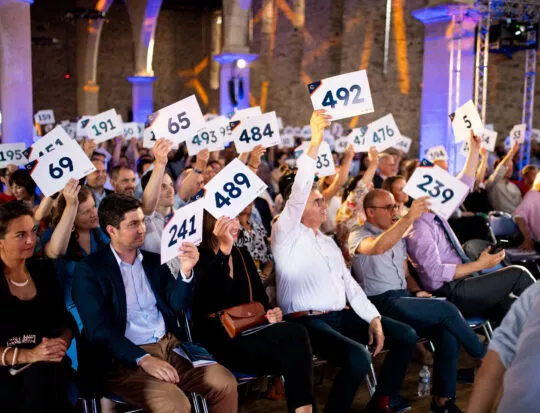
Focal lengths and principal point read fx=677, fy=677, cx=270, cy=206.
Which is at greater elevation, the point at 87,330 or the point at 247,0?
the point at 247,0

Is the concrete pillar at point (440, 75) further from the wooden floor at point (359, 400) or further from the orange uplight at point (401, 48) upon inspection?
the wooden floor at point (359, 400)

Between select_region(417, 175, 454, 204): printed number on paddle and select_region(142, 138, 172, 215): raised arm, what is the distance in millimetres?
1791

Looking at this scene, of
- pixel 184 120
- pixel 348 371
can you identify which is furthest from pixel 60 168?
pixel 348 371

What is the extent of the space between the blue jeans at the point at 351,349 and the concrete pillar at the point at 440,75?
664cm

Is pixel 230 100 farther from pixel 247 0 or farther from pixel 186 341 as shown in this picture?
pixel 186 341

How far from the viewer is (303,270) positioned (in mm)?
4184

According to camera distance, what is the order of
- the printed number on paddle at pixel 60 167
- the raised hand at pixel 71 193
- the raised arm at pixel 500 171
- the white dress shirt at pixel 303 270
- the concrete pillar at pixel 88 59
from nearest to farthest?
the raised hand at pixel 71 193
the white dress shirt at pixel 303 270
the printed number on paddle at pixel 60 167
the raised arm at pixel 500 171
the concrete pillar at pixel 88 59

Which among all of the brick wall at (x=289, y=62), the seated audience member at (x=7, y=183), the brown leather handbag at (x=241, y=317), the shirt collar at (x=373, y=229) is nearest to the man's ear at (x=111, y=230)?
the brown leather handbag at (x=241, y=317)

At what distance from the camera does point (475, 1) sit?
10570mm

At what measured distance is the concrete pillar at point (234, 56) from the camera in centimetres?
1520

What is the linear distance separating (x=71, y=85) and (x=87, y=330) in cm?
2510

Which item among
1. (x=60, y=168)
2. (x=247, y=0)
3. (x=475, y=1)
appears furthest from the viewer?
(x=247, y=0)

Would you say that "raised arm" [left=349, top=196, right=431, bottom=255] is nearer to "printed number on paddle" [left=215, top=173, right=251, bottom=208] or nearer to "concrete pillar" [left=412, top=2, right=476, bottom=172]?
"printed number on paddle" [left=215, top=173, right=251, bottom=208]

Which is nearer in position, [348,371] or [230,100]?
[348,371]
